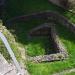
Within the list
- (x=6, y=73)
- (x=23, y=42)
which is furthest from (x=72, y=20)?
(x=6, y=73)

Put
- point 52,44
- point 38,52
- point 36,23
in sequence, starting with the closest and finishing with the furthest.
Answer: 1. point 38,52
2. point 52,44
3. point 36,23

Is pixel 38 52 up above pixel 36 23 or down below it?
below

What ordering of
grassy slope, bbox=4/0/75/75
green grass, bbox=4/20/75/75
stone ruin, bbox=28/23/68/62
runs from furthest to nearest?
stone ruin, bbox=28/23/68/62 → grassy slope, bbox=4/0/75/75 → green grass, bbox=4/20/75/75

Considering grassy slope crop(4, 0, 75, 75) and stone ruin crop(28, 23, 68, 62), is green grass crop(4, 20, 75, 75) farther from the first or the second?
stone ruin crop(28, 23, 68, 62)

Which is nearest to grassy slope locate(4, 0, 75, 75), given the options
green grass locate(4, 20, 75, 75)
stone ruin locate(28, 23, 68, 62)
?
green grass locate(4, 20, 75, 75)

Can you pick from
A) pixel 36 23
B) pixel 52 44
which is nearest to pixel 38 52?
pixel 52 44

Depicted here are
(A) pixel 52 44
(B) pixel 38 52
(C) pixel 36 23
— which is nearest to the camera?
(B) pixel 38 52

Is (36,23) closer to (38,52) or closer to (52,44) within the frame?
(52,44)

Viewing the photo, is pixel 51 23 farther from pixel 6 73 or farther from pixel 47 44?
pixel 6 73

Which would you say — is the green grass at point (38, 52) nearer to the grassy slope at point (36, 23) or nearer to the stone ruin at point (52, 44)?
the grassy slope at point (36, 23)
